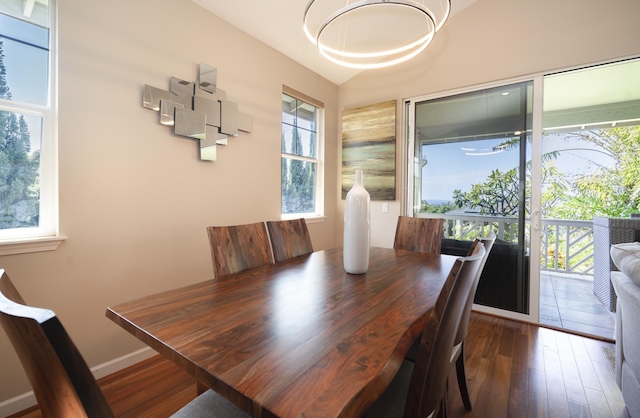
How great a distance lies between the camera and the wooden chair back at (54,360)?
0.45 metres

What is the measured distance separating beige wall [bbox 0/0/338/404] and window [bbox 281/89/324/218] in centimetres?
67

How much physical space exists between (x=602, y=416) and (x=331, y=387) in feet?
6.41

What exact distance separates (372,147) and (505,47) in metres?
1.65

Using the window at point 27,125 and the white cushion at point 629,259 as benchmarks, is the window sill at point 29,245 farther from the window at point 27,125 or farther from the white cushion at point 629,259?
the white cushion at point 629,259

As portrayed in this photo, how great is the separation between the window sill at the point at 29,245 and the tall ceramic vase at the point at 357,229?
1666 millimetres

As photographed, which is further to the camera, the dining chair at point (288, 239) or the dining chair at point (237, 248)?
the dining chair at point (288, 239)

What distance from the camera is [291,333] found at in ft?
2.83

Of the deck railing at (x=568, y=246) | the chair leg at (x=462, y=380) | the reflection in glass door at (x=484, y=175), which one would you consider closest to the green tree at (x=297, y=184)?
the reflection in glass door at (x=484, y=175)

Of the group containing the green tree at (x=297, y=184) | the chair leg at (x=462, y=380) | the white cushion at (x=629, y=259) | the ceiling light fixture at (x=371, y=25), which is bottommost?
the chair leg at (x=462, y=380)

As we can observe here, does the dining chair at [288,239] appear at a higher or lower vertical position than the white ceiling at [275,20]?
lower

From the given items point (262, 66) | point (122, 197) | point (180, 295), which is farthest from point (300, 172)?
point (180, 295)

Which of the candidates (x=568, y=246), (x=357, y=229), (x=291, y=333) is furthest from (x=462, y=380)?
(x=568, y=246)

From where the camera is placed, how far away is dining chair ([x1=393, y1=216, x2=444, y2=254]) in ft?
7.75

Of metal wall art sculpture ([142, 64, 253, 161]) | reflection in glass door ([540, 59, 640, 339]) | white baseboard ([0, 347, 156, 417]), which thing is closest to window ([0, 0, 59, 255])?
metal wall art sculpture ([142, 64, 253, 161])
